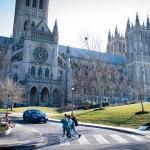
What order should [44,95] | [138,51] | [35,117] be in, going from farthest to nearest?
[138,51] → [44,95] → [35,117]

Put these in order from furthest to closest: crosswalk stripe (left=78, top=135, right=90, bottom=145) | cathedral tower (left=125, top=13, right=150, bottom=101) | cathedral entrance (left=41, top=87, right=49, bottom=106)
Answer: cathedral tower (left=125, top=13, right=150, bottom=101) < cathedral entrance (left=41, top=87, right=49, bottom=106) < crosswalk stripe (left=78, top=135, right=90, bottom=145)

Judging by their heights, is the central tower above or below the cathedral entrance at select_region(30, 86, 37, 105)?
above

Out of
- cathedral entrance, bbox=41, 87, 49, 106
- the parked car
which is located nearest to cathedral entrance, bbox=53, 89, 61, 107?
cathedral entrance, bbox=41, 87, 49, 106

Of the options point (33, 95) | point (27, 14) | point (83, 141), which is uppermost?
point (27, 14)

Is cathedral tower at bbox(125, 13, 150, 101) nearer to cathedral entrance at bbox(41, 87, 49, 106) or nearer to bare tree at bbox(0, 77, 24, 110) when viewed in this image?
cathedral entrance at bbox(41, 87, 49, 106)

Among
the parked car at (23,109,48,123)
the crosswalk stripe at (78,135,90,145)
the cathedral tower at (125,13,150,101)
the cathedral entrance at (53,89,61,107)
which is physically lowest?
the crosswalk stripe at (78,135,90,145)

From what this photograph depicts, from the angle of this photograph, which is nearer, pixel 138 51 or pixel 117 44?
pixel 138 51

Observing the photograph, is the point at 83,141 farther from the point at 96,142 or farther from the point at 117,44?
the point at 117,44

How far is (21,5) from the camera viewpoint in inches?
2913

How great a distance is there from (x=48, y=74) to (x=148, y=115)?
4029cm

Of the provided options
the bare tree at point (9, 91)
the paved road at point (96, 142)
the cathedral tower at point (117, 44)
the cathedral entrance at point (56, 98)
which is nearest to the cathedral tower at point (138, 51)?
the cathedral tower at point (117, 44)

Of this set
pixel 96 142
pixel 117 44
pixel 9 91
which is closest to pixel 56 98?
pixel 9 91

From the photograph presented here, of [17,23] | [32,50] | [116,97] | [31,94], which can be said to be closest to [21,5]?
[17,23]

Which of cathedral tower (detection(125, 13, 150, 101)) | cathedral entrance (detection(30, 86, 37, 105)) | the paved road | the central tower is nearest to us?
the paved road
